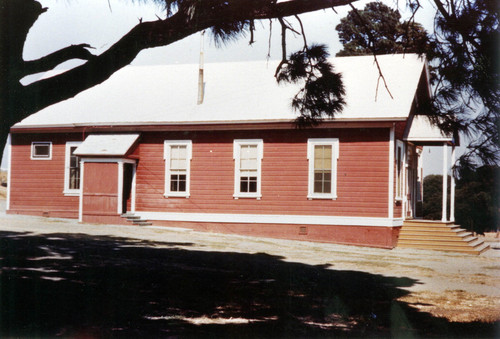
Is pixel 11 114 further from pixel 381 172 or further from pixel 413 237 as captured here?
pixel 413 237

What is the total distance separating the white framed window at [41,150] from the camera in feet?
81.0

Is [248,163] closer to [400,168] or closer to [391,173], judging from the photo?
[391,173]

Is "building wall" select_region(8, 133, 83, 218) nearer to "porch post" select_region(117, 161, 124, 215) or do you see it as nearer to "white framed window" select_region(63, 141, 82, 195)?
"white framed window" select_region(63, 141, 82, 195)

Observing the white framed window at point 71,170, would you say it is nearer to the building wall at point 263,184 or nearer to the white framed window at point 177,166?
the building wall at point 263,184

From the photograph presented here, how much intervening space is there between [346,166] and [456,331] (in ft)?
41.4

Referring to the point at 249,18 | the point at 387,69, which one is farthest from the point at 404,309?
the point at 387,69

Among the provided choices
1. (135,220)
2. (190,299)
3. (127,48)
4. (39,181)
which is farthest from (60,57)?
(39,181)

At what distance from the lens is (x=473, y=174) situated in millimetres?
6836

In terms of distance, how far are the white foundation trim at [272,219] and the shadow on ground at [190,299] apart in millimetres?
7091

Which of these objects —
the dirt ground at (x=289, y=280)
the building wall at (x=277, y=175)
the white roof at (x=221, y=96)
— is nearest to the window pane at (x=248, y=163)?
the building wall at (x=277, y=175)

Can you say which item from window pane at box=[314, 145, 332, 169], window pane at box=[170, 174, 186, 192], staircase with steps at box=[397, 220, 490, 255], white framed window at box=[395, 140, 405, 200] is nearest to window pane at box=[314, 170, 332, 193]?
window pane at box=[314, 145, 332, 169]

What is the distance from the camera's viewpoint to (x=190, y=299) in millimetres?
9273

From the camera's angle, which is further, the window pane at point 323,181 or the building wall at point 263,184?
the window pane at point 323,181

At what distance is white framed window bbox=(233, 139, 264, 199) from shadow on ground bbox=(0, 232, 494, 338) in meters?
8.27
